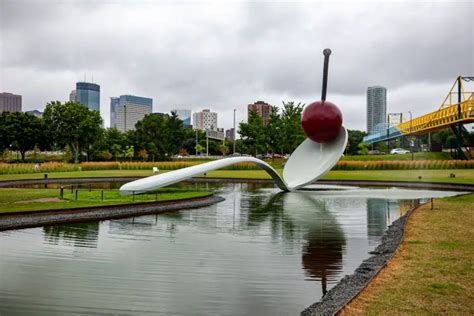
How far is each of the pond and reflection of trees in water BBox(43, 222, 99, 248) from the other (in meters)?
0.02

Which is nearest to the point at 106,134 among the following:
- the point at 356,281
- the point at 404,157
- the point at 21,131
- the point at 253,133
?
the point at 21,131

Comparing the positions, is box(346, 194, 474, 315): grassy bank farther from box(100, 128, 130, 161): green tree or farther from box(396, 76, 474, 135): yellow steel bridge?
box(100, 128, 130, 161): green tree

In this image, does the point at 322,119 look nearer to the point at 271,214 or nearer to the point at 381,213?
the point at 381,213

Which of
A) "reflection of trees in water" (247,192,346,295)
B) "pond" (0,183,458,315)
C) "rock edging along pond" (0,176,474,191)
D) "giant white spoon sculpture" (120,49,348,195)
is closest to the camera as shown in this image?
"pond" (0,183,458,315)

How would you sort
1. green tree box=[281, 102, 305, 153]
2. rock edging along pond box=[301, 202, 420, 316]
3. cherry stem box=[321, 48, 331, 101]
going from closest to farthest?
rock edging along pond box=[301, 202, 420, 316] → cherry stem box=[321, 48, 331, 101] → green tree box=[281, 102, 305, 153]

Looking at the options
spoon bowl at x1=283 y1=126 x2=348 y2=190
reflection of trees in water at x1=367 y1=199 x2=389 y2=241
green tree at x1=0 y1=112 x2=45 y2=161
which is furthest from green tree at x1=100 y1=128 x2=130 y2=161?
reflection of trees in water at x1=367 y1=199 x2=389 y2=241

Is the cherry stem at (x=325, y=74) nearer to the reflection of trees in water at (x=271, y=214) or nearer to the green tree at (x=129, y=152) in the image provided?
the reflection of trees in water at (x=271, y=214)

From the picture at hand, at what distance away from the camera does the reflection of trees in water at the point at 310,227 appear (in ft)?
24.0

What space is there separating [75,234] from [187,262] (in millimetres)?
3849

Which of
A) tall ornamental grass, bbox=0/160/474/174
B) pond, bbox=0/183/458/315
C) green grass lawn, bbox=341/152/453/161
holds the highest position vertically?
green grass lawn, bbox=341/152/453/161

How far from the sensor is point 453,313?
4688 millimetres

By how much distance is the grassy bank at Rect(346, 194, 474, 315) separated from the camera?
4866mm

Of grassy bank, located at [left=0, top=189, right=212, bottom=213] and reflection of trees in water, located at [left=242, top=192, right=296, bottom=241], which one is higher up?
grassy bank, located at [left=0, top=189, right=212, bottom=213]

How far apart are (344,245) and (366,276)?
8.75 feet
